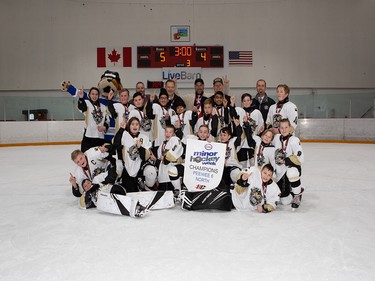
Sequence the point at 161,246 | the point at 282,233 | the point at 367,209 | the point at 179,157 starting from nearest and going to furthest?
1. the point at 161,246
2. the point at 282,233
3. the point at 367,209
4. the point at 179,157

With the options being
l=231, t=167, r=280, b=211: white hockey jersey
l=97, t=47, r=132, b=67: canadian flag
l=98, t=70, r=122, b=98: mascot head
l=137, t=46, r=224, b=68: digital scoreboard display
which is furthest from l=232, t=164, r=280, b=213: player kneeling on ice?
l=97, t=47, r=132, b=67: canadian flag

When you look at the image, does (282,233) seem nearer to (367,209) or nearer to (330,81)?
(367,209)

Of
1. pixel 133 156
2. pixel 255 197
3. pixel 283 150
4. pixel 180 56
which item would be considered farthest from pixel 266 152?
pixel 180 56

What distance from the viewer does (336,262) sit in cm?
230

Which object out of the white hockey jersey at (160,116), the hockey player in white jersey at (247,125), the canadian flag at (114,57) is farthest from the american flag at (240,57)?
the white hockey jersey at (160,116)

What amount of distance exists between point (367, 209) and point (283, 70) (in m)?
10.6

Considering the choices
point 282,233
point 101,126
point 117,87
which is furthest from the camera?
point 117,87

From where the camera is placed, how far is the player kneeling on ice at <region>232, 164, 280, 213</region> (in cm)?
349

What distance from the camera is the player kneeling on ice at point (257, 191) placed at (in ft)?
11.4

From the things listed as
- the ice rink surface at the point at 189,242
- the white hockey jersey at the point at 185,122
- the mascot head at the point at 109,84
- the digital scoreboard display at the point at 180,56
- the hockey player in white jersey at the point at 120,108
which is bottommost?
the ice rink surface at the point at 189,242

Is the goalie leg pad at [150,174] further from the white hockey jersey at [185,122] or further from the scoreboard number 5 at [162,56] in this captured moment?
the scoreboard number 5 at [162,56]

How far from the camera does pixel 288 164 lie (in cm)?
362

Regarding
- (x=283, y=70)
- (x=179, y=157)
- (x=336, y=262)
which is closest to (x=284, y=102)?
(x=179, y=157)

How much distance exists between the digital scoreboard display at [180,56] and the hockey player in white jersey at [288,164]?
30.2 feet
